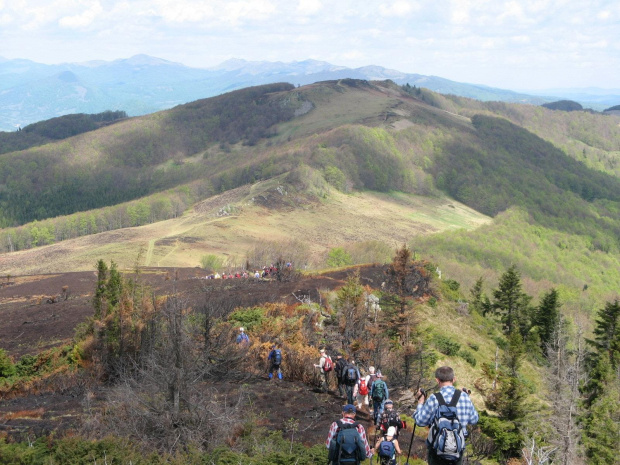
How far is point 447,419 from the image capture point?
20.9 feet

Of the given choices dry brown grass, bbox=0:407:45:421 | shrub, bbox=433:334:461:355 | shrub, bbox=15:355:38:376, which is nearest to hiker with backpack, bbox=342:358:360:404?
dry brown grass, bbox=0:407:45:421

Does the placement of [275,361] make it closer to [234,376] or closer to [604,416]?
[234,376]

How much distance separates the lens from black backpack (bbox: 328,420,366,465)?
7.21 m

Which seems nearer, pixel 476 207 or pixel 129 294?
pixel 129 294

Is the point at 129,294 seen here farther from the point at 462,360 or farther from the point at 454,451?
the point at 462,360

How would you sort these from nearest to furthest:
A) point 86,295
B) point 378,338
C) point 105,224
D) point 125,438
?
1. point 125,438
2. point 378,338
3. point 86,295
4. point 105,224

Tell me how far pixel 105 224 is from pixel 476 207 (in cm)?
11951

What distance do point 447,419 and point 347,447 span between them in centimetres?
168

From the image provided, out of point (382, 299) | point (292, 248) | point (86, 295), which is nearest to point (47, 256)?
point (292, 248)

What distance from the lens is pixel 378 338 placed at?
18531 millimetres

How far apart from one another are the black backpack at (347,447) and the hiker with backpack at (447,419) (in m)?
1.18

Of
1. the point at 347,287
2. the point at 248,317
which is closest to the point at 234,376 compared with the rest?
the point at 347,287

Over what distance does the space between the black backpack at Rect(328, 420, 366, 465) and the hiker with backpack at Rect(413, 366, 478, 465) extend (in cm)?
118

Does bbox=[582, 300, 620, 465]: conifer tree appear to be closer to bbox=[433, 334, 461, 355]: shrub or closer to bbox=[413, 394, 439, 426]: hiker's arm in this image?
bbox=[433, 334, 461, 355]: shrub
